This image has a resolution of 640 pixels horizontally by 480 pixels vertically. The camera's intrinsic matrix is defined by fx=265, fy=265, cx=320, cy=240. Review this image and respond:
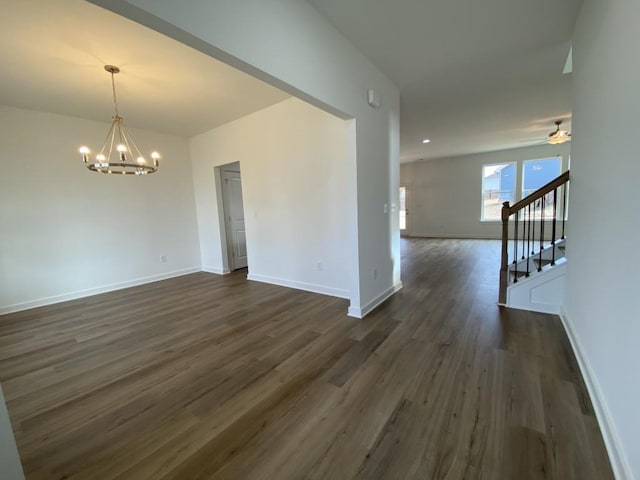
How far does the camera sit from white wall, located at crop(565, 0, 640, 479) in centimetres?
119

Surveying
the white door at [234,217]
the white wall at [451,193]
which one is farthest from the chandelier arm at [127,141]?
the white wall at [451,193]

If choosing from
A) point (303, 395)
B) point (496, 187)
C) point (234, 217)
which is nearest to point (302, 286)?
point (303, 395)

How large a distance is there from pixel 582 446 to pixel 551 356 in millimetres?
949

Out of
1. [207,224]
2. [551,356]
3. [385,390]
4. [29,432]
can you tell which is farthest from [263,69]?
[207,224]

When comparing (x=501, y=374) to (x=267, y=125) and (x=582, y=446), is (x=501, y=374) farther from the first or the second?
(x=267, y=125)

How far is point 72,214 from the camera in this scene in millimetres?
4156

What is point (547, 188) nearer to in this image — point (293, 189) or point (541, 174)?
point (293, 189)

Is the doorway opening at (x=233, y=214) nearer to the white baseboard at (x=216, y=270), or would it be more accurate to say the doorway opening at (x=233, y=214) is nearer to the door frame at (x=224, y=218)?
the door frame at (x=224, y=218)

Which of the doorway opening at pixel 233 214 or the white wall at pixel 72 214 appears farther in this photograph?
the doorway opening at pixel 233 214

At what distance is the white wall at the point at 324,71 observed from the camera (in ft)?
4.63

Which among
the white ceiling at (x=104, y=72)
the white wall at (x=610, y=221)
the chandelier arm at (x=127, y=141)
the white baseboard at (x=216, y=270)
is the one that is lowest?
the white baseboard at (x=216, y=270)

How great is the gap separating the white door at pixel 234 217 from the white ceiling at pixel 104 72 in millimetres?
1371

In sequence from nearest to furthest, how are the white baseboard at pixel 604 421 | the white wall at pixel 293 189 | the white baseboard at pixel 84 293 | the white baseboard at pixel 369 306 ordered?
the white baseboard at pixel 604 421, the white baseboard at pixel 369 306, the white wall at pixel 293 189, the white baseboard at pixel 84 293

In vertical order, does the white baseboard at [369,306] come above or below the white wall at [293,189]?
below
